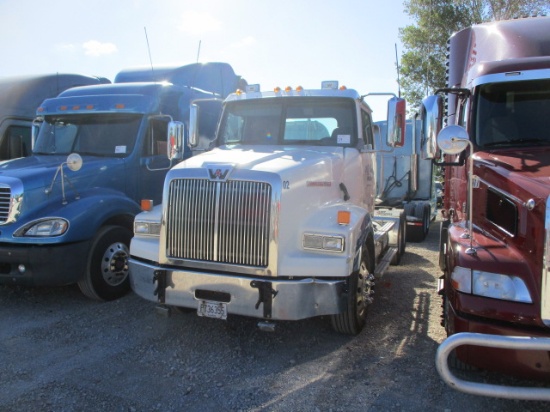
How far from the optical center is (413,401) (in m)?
3.34

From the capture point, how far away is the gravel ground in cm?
337

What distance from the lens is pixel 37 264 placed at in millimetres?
4980

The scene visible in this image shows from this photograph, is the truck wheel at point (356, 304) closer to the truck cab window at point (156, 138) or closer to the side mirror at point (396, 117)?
the side mirror at point (396, 117)

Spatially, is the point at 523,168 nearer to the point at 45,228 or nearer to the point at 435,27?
the point at 45,228

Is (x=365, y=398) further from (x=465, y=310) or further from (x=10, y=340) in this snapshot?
(x=10, y=340)

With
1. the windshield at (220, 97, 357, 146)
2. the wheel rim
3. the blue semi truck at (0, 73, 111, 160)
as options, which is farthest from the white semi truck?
the blue semi truck at (0, 73, 111, 160)

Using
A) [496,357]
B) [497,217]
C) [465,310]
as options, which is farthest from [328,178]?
[496,357]

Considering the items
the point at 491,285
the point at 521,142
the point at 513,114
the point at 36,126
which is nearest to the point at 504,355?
the point at 491,285

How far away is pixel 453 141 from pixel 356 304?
176 centimetres

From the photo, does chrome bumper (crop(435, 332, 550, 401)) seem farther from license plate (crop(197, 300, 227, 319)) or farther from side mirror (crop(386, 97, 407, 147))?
side mirror (crop(386, 97, 407, 147))

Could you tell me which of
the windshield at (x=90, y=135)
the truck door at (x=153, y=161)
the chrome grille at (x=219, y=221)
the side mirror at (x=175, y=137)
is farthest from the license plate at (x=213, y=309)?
the windshield at (x=90, y=135)

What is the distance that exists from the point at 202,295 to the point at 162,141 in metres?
3.53

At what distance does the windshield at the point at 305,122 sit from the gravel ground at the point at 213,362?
2.04m

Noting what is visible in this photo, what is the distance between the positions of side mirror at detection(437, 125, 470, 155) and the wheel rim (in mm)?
4166
